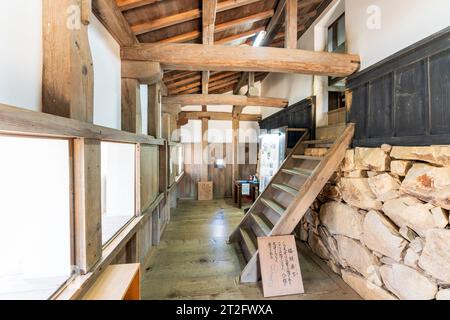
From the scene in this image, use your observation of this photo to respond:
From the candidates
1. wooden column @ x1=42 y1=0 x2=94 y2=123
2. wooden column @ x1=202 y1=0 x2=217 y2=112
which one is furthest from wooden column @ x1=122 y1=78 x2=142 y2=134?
wooden column @ x1=42 y1=0 x2=94 y2=123

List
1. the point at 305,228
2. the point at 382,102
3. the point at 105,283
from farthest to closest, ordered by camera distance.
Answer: the point at 305,228 < the point at 382,102 < the point at 105,283

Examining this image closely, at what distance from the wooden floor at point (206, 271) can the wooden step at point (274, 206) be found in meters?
0.74

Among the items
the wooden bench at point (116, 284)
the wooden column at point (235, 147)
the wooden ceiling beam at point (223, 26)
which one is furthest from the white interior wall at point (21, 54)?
the wooden column at point (235, 147)

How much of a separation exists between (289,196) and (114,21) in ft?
8.59

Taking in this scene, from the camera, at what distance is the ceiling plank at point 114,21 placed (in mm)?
1536

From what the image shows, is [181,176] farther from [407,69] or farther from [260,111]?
[407,69]

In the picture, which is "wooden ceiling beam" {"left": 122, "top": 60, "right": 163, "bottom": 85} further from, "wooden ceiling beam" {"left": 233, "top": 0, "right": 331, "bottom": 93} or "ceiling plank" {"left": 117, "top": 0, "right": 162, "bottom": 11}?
"wooden ceiling beam" {"left": 233, "top": 0, "right": 331, "bottom": 93}

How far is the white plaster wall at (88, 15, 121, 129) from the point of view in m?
1.58

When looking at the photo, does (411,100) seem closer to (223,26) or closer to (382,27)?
(382,27)

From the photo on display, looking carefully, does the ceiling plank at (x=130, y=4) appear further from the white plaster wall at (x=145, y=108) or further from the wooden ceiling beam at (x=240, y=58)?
the white plaster wall at (x=145, y=108)

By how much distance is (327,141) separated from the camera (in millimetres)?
2842

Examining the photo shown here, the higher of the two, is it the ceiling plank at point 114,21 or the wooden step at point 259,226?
the ceiling plank at point 114,21
